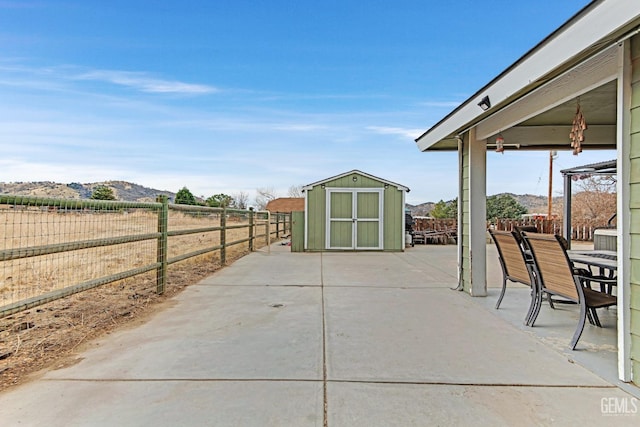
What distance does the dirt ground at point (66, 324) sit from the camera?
241cm

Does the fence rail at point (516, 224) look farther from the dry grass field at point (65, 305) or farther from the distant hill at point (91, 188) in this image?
the distant hill at point (91, 188)

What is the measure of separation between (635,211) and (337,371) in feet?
6.73

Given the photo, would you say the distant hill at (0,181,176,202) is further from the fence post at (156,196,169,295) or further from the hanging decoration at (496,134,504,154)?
the hanging decoration at (496,134,504,154)

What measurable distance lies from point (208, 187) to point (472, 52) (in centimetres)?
2300

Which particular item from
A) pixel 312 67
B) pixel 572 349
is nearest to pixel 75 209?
pixel 572 349

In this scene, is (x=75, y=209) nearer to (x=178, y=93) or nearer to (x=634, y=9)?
(x=634, y=9)

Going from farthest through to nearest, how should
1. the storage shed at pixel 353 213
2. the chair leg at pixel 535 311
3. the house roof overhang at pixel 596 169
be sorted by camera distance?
the storage shed at pixel 353 213 → the house roof overhang at pixel 596 169 → the chair leg at pixel 535 311

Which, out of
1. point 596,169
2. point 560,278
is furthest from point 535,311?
point 596,169

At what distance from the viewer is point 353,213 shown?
411 inches

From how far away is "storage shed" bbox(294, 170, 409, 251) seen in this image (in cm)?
1041

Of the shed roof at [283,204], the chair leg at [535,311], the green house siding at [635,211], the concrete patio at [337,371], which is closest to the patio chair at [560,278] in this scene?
the chair leg at [535,311]

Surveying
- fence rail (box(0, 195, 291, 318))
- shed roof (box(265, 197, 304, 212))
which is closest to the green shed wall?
fence rail (box(0, 195, 291, 318))

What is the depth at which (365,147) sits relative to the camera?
1947 centimetres

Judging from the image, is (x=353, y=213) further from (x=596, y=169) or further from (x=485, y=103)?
(x=485, y=103)
